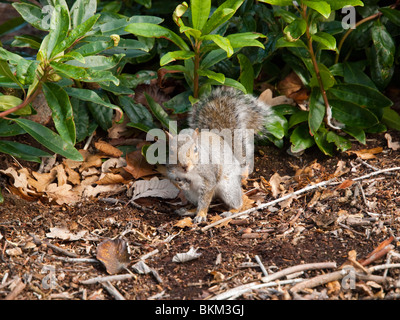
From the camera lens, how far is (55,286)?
212cm

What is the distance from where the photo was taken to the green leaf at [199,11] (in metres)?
2.77

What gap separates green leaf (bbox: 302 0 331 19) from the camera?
8.45 feet

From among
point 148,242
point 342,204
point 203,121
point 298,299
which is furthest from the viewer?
point 203,121

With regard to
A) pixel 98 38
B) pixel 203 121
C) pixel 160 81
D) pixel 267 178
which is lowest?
pixel 267 178

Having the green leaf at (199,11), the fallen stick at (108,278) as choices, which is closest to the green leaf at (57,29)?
the green leaf at (199,11)

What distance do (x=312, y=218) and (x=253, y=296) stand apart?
758mm

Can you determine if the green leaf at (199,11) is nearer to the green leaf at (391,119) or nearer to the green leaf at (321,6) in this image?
the green leaf at (321,6)

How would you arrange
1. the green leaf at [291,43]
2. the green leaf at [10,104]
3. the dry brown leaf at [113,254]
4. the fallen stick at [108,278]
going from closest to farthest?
the fallen stick at [108,278] → the dry brown leaf at [113,254] → the green leaf at [10,104] → the green leaf at [291,43]

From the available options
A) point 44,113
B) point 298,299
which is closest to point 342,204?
point 298,299

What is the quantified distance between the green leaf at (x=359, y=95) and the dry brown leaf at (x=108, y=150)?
1.46 m

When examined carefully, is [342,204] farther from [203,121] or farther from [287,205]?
[203,121]

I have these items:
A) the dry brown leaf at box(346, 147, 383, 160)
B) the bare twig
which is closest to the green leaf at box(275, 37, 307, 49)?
the dry brown leaf at box(346, 147, 383, 160)

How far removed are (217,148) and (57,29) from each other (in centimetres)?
110

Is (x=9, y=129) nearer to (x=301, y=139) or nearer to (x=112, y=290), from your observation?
(x=112, y=290)
